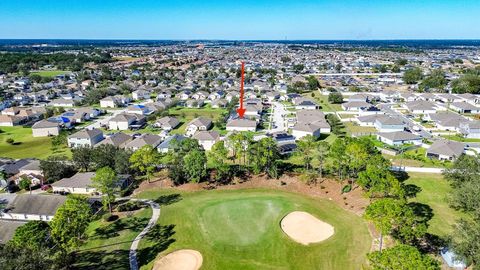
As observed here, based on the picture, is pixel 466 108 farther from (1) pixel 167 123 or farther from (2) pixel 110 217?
(2) pixel 110 217

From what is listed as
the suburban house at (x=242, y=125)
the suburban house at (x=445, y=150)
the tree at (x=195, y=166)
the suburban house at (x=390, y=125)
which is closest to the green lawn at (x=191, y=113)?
the suburban house at (x=242, y=125)

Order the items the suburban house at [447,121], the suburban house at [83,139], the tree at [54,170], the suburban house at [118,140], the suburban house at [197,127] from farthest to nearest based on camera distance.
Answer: the suburban house at [197,127] → the suburban house at [447,121] → the suburban house at [83,139] → the suburban house at [118,140] → the tree at [54,170]

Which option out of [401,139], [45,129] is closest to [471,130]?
[401,139]

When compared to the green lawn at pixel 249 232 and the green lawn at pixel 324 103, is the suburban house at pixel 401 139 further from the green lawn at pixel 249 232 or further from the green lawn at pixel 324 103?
the green lawn at pixel 324 103

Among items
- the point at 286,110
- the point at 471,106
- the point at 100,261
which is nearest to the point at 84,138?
the point at 100,261

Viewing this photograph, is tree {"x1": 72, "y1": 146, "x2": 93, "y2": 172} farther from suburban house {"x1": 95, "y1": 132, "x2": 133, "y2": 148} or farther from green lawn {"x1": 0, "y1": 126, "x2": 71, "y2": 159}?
green lawn {"x1": 0, "y1": 126, "x2": 71, "y2": 159}

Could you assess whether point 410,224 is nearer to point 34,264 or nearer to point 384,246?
point 384,246

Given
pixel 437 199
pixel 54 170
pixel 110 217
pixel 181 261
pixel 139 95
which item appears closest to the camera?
pixel 181 261

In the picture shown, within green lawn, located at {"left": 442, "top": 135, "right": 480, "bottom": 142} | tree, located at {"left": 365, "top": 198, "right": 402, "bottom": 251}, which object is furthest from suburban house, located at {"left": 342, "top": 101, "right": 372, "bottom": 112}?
tree, located at {"left": 365, "top": 198, "right": 402, "bottom": 251}
